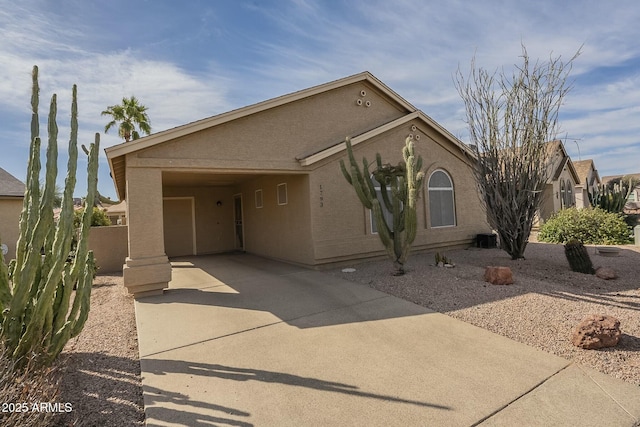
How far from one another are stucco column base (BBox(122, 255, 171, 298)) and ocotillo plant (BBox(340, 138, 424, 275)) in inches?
196

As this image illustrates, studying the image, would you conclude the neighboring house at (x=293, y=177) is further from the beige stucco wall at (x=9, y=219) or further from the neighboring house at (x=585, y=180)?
the neighboring house at (x=585, y=180)

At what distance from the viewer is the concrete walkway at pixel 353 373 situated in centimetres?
303

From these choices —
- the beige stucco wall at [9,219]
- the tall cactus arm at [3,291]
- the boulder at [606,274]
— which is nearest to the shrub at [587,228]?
the boulder at [606,274]

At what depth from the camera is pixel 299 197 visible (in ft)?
33.5

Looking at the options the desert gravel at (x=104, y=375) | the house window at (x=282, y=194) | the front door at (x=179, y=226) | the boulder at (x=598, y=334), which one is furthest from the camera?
the front door at (x=179, y=226)

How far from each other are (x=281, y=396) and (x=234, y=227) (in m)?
13.2

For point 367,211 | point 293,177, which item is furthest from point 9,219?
point 367,211

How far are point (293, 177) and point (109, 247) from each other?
7.03m

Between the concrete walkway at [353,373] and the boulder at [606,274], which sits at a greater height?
the boulder at [606,274]

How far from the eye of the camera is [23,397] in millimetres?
2547

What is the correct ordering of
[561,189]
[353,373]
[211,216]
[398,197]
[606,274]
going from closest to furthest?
[353,373], [606,274], [398,197], [211,216], [561,189]

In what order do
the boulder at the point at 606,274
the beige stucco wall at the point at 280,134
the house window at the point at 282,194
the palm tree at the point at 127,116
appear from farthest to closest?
the palm tree at the point at 127,116, the house window at the point at 282,194, the beige stucco wall at the point at 280,134, the boulder at the point at 606,274

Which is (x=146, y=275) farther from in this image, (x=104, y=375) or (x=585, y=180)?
(x=585, y=180)

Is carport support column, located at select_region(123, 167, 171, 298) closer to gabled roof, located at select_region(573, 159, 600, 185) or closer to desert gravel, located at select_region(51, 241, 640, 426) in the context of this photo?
desert gravel, located at select_region(51, 241, 640, 426)
